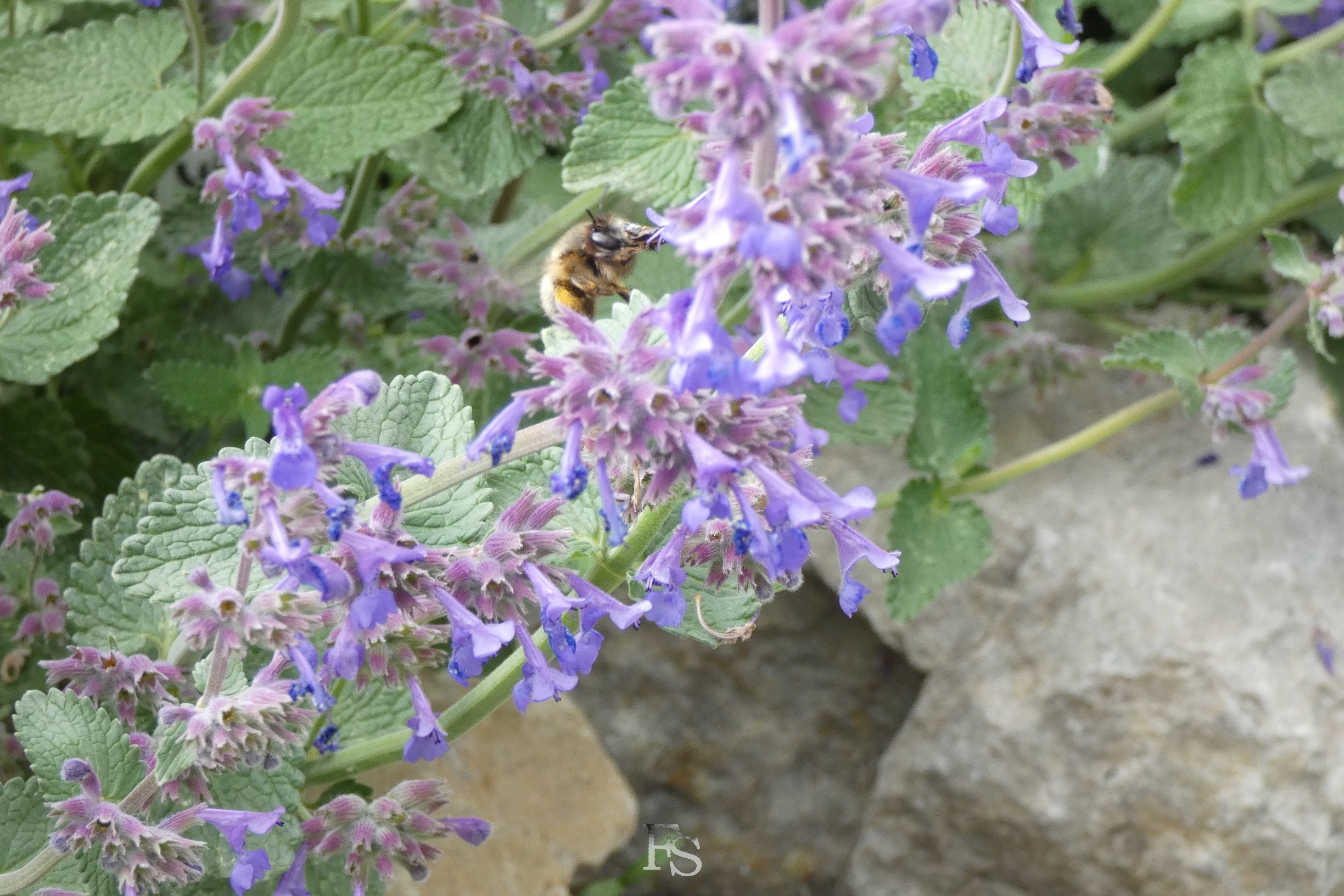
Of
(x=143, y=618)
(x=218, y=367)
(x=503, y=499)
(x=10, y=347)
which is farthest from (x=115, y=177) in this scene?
(x=503, y=499)

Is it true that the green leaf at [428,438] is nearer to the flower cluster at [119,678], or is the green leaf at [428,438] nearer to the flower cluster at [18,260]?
the flower cluster at [119,678]

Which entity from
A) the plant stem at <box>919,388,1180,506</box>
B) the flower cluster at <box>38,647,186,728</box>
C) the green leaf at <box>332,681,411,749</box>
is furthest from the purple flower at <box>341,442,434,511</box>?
the plant stem at <box>919,388,1180,506</box>

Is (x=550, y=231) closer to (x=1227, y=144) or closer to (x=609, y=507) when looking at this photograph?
(x=609, y=507)

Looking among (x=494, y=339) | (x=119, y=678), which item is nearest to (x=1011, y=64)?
(x=494, y=339)

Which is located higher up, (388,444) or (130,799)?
(388,444)

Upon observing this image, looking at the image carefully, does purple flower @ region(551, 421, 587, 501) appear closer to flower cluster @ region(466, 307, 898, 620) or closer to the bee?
flower cluster @ region(466, 307, 898, 620)

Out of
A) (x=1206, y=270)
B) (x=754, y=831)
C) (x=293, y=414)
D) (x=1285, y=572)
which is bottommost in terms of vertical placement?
(x=754, y=831)

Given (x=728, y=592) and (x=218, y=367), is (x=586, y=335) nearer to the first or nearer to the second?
(x=728, y=592)
